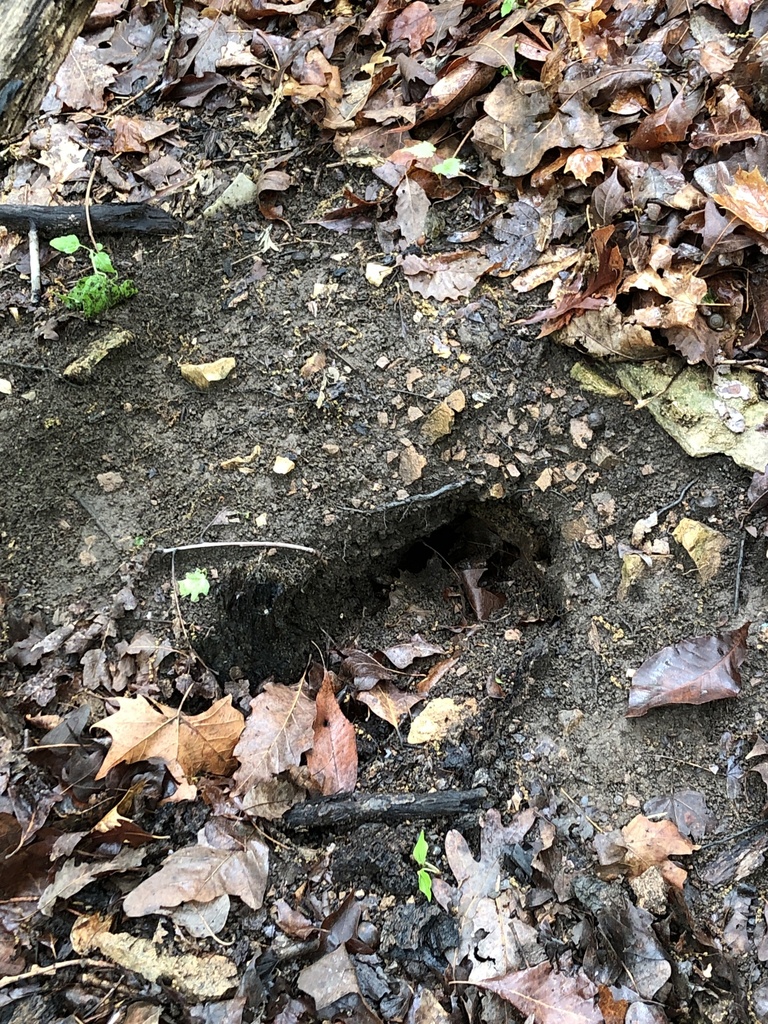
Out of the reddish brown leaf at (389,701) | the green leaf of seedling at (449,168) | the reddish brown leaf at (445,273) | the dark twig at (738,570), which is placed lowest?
the reddish brown leaf at (389,701)

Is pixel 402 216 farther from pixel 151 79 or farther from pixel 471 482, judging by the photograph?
pixel 151 79

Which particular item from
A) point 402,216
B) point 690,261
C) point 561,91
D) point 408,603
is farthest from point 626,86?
point 408,603

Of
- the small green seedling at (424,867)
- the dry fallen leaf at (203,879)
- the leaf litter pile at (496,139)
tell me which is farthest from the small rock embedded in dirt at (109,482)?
the small green seedling at (424,867)

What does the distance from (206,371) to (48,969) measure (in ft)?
6.51

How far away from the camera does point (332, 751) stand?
7.67 feet

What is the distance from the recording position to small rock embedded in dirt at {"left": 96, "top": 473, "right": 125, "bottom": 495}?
264 centimetres

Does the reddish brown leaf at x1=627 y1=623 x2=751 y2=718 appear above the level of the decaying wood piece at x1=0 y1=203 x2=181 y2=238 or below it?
below

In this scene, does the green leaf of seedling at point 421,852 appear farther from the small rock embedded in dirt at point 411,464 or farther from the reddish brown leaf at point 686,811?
the small rock embedded in dirt at point 411,464

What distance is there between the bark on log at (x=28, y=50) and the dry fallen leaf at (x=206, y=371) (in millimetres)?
928

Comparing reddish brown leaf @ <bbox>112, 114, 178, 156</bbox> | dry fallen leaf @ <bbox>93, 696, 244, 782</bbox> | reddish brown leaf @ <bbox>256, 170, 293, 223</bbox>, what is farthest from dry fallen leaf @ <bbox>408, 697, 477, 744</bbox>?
reddish brown leaf @ <bbox>112, 114, 178, 156</bbox>

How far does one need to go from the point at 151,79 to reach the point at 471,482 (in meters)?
2.33

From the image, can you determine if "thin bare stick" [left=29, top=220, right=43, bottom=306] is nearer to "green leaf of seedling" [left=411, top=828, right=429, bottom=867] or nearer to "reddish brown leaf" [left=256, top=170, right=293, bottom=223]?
"reddish brown leaf" [left=256, top=170, right=293, bottom=223]

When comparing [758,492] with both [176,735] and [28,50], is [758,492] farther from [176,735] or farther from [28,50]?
[28,50]

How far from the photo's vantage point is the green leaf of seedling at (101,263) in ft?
8.80
